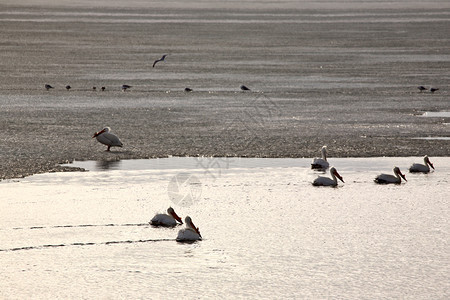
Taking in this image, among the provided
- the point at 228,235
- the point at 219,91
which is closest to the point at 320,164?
the point at 228,235

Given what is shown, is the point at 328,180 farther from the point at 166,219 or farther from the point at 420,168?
the point at 166,219

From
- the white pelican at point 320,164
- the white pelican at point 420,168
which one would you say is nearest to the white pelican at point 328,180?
the white pelican at point 320,164

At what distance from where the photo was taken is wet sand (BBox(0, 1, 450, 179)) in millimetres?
18672

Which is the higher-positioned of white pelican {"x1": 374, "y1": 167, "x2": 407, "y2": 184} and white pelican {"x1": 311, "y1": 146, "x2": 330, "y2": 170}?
white pelican {"x1": 311, "y1": 146, "x2": 330, "y2": 170}

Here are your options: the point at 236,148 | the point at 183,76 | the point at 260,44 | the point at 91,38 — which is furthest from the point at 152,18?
the point at 236,148

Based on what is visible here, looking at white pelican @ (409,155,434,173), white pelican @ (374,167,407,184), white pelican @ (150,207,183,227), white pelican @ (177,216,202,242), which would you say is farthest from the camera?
white pelican @ (409,155,434,173)

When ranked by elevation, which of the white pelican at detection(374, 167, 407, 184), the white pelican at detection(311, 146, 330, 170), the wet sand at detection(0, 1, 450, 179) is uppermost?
the wet sand at detection(0, 1, 450, 179)

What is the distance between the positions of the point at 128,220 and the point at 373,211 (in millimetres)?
3646

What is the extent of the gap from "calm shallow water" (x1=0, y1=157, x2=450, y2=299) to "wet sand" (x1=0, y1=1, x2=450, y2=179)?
180cm

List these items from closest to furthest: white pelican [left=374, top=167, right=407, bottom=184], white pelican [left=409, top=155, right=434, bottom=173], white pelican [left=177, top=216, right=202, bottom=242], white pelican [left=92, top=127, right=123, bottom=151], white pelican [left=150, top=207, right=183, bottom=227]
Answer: white pelican [left=177, top=216, right=202, bottom=242], white pelican [left=150, top=207, right=183, bottom=227], white pelican [left=374, top=167, right=407, bottom=184], white pelican [left=409, top=155, right=434, bottom=173], white pelican [left=92, top=127, right=123, bottom=151]

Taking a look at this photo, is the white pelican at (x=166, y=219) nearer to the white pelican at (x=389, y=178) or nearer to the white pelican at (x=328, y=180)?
the white pelican at (x=328, y=180)

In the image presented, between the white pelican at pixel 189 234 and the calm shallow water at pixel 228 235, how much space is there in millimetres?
113

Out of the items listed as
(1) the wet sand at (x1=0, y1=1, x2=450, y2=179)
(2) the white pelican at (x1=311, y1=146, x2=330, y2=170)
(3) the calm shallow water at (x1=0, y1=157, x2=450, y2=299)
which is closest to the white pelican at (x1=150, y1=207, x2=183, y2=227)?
(3) the calm shallow water at (x1=0, y1=157, x2=450, y2=299)

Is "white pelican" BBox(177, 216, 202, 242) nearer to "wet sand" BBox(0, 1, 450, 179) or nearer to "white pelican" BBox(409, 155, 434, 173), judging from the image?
"wet sand" BBox(0, 1, 450, 179)
